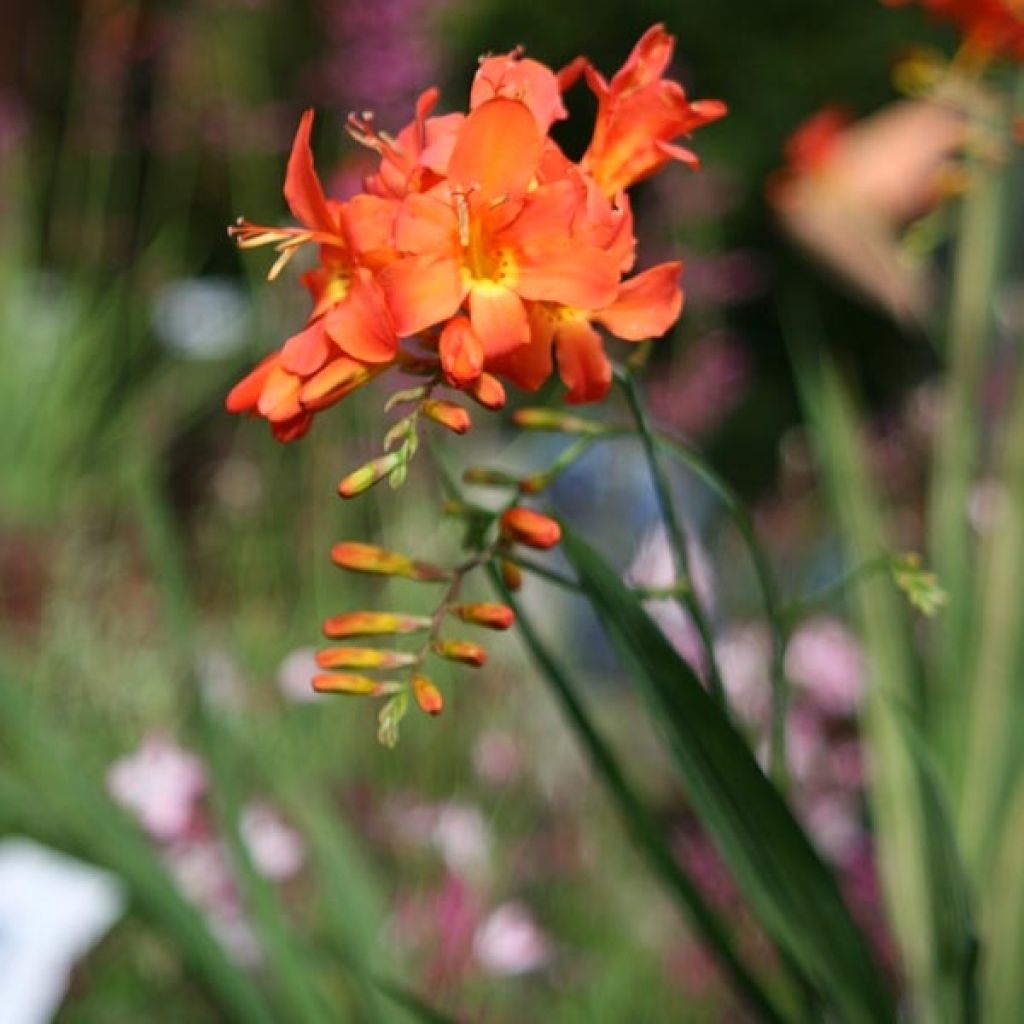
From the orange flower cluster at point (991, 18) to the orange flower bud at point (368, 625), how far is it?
1.48ft

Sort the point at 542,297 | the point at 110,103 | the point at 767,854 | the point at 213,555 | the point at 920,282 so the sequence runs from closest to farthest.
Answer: the point at 542,297, the point at 767,854, the point at 920,282, the point at 213,555, the point at 110,103

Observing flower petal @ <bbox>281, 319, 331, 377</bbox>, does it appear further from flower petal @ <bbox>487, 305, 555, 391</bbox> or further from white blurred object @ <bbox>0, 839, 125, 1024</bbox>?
white blurred object @ <bbox>0, 839, 125, 1024</bbox>

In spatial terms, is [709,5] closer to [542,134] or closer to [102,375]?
[102,375]

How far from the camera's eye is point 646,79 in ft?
2.51

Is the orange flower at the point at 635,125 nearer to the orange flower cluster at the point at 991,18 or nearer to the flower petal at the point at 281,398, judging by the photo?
the flower petal at the point at 281,398

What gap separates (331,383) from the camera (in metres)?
0.69

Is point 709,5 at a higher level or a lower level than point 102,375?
lower

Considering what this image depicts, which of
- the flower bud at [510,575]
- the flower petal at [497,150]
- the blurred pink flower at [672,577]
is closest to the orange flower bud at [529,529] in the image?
the flower bud at [510,575]

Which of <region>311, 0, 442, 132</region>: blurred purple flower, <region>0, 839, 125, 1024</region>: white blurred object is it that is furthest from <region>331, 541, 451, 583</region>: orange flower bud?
<region>311, 0, 442, 132</region>: blurred purple flower

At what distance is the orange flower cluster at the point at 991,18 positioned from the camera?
3.29ft

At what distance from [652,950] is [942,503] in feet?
1.56

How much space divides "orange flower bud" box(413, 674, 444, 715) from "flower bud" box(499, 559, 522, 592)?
0.06 m

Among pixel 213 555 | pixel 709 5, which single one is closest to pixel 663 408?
pixel 213 555

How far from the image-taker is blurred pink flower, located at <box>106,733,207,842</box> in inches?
62.8
